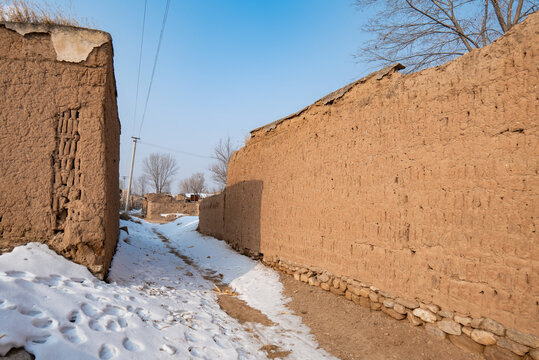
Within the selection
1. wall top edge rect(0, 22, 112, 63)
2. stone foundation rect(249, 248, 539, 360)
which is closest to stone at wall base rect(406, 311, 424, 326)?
stone foundation rect(249, 248, 539, 360)

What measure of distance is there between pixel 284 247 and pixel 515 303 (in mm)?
3911

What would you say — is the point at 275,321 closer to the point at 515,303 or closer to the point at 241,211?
the point at 515,303

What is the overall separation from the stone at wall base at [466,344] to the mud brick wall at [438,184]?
0.24 meters

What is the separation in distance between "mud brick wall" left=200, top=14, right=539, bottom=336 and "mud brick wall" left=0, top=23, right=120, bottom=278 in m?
3.44

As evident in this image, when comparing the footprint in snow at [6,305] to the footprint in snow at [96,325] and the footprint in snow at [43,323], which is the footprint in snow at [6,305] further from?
the footprint in snow at [96,325]

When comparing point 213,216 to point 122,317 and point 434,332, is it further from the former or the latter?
point 434,332

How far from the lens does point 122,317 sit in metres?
2.85

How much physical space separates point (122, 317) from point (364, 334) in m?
2.65

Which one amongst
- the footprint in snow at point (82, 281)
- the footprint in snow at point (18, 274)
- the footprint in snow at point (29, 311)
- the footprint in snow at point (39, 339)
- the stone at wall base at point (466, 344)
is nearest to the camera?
the footprint in snow at point (39, 339)

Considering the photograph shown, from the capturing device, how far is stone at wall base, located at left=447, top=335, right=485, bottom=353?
2689mm

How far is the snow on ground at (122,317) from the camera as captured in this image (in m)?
2.18

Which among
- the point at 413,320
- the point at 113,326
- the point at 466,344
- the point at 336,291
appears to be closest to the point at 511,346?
the point at 466,344

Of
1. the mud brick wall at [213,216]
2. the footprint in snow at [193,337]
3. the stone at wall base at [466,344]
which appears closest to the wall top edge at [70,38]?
the footprint in snow at [193,337]

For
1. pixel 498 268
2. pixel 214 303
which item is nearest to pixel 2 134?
pixel 214 303
